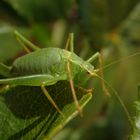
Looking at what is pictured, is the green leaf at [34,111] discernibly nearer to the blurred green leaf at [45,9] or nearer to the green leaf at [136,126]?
the green leaf at [136,126]

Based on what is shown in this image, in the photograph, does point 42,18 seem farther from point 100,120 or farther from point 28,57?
point 28,57

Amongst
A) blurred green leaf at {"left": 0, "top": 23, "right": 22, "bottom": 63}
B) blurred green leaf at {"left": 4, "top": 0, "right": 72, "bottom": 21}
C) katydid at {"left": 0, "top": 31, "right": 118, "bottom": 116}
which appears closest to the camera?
katydid at {"left": 0, "top": 31, "right": 118, "bottom": 116}

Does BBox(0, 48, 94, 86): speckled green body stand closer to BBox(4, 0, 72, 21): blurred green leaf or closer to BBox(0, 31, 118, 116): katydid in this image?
BBox(0, 31, 118, 116): katydid

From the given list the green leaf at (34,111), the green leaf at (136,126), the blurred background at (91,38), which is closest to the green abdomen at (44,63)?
the green leaf at (34,111)

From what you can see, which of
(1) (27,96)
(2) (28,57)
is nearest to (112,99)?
(2) (28,57)

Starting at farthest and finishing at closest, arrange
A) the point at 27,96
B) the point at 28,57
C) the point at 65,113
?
the point at 28,57 → the point at 27,96 → the point at 65,113

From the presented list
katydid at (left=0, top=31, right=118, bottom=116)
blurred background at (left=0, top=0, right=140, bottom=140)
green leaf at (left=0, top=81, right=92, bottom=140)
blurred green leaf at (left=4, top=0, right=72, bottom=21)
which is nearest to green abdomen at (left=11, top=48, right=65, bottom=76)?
katydid at (left=0, top=31, right=118, bottom=116)
